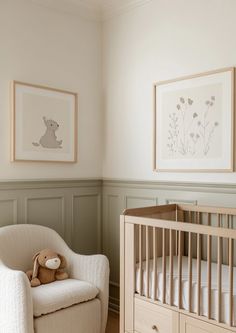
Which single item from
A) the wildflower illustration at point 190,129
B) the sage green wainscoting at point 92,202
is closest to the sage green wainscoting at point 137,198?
the sage green wainscoting at point 92,202

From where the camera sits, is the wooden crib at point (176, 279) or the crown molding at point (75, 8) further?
the crown molding at point (75, 8)

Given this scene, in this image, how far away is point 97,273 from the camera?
2.47 metres

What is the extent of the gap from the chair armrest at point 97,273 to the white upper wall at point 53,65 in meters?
0.80

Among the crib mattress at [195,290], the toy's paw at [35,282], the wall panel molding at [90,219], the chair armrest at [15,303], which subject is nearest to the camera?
the crib mattress at [195,290]

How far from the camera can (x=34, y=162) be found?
2.86 m

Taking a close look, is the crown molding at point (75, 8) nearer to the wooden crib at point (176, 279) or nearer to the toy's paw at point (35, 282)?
the wooden crib at point (176, 279)

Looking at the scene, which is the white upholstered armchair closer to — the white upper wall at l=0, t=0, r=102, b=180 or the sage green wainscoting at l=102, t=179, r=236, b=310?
the white upper wall at l=0, t=0, r=102, b=180

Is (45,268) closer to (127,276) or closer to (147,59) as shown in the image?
(127,276)

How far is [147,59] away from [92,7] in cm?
73

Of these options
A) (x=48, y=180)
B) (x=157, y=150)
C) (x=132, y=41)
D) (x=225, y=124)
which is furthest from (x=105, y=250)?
Result: (x=132, y=41)

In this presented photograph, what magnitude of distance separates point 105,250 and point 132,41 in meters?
1.88

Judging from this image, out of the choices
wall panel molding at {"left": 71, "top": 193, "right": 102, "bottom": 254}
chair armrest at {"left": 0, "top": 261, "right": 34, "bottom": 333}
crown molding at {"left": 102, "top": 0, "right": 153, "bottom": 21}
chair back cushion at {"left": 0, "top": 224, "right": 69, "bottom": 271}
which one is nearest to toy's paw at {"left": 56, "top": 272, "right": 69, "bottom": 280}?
chair back cushion at {"left": 0, "top": 224, "right": 69, "bottom": 271}

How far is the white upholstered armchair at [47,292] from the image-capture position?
2055 mm

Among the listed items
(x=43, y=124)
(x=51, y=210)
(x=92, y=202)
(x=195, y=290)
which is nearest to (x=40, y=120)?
(x=43, y=124)
